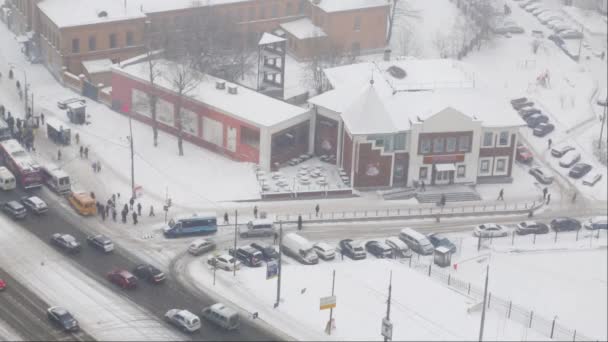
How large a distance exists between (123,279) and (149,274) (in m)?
2.24

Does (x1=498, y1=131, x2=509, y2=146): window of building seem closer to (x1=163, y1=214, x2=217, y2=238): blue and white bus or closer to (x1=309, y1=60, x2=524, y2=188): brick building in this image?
(x1=309, y1=60, x2=524, y2=188): brick building

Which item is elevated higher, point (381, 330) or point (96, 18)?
point (96, 18)

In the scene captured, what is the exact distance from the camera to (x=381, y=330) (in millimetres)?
79125

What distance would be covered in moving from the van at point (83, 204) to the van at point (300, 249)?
16.7 m

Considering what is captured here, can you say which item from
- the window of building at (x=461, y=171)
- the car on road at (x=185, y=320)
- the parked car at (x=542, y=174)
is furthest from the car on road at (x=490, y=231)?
the car on road at (x=185, y=320)

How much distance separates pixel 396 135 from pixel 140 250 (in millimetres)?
26795

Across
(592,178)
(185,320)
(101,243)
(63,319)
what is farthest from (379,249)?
(63,319)

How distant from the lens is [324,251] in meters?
94.2

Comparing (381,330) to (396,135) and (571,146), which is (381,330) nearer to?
(396,135)

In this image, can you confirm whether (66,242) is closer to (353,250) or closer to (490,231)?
(353,250)

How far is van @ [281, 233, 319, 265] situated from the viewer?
305 feet

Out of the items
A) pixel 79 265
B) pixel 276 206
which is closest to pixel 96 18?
pixel 276 206

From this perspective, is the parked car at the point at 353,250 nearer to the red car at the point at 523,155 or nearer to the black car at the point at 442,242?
the black car at the point at 442,242

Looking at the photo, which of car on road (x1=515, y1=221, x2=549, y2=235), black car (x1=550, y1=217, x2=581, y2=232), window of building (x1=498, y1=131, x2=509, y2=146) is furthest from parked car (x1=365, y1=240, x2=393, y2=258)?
window of building (x1=498, y1=131, x2=509, y2=146)
